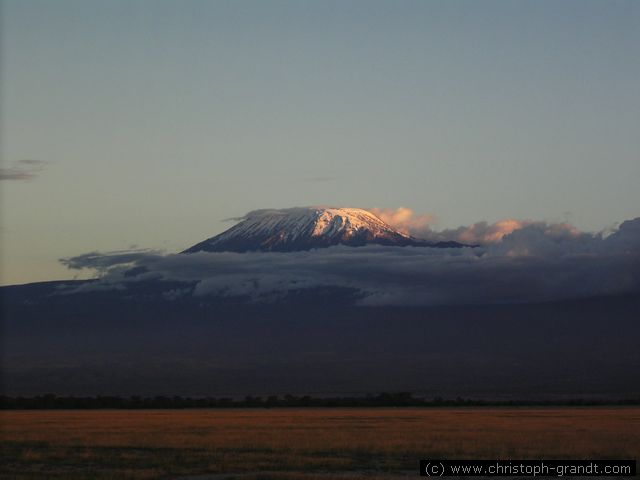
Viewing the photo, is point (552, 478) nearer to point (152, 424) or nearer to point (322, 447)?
point (322, 447)

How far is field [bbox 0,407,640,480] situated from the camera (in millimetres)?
35719

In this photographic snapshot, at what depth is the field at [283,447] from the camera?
117ft

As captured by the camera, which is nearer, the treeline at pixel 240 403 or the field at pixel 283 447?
the field at pixel 283 447

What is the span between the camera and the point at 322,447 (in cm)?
4412

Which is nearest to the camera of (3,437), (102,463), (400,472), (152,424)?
(400,472)

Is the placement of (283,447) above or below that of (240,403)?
above

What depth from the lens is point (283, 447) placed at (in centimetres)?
4384

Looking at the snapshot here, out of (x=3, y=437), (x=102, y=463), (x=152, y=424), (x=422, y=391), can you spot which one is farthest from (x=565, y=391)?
(x=102, y=463)

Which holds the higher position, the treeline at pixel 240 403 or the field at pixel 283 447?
the field at pixel 283 447

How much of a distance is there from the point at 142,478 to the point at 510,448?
1573 cm

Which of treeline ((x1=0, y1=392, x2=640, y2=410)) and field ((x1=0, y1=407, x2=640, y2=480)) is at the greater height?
field ((x1=0, y1=407, x2=640, y2=480))

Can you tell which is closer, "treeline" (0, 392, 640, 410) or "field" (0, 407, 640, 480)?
"field" (0, 407, 640, 480)

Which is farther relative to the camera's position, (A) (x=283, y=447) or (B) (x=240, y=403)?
(B) (x=240, y=403)

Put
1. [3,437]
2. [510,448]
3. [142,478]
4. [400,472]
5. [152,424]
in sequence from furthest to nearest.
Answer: [152,424]
[3,437]
[510,448]
[400,472]
[142,478]
